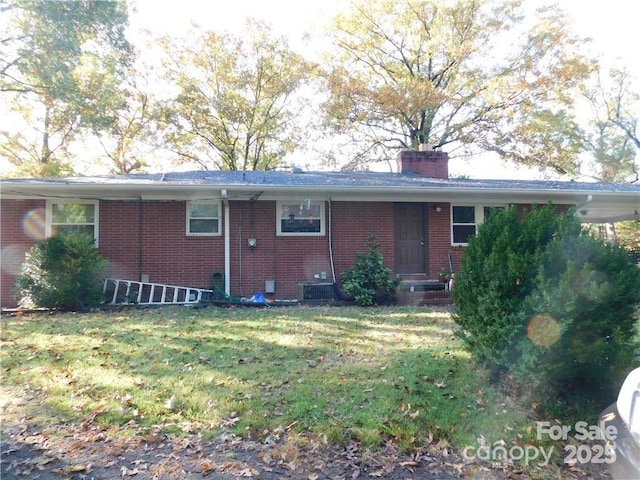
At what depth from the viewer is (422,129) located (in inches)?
919

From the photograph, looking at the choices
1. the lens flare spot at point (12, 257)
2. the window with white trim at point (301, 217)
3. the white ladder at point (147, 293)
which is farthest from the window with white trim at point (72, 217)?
the window with white trim at point (301, 217)

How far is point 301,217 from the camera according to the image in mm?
11070

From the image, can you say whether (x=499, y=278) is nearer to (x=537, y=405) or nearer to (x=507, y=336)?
(x=507, y=336)

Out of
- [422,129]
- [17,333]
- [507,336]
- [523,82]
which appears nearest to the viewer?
[507,336]

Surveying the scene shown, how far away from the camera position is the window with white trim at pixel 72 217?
10.2 metres

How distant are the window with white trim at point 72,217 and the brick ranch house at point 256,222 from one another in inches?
0.9

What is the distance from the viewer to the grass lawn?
3654 millimetres

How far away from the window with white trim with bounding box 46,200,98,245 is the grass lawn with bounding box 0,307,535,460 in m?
3.66

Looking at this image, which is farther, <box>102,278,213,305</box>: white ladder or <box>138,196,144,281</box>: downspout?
<box>138,196,144,281</box>: downspout

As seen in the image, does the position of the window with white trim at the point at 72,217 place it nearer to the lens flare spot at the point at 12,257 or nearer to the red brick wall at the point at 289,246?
the lens flare spot at the point at 12,257

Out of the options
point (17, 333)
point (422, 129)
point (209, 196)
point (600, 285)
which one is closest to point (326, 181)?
point (209, 196)

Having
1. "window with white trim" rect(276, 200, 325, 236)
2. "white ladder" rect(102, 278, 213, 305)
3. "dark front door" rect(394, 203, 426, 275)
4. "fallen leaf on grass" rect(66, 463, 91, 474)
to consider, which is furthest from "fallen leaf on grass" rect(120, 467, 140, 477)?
"dark front door" rect(394, 203, 426, 275)

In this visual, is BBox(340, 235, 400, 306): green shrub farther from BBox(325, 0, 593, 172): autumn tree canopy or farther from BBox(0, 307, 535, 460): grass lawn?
BBox(325, 0, 593, 172): autumn tree canopy

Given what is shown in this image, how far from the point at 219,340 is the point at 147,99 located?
2096cm
